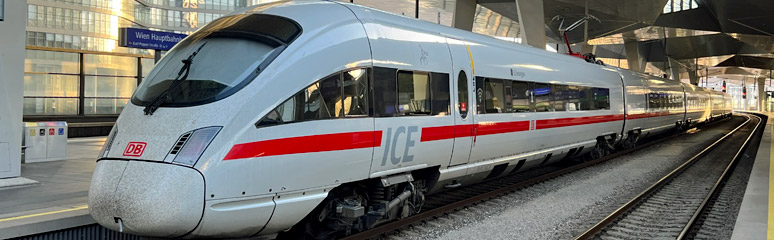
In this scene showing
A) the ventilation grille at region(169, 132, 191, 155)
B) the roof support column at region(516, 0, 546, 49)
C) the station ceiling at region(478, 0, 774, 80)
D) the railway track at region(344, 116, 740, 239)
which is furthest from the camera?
the station ceiling at region(478, 0, 774, 80)

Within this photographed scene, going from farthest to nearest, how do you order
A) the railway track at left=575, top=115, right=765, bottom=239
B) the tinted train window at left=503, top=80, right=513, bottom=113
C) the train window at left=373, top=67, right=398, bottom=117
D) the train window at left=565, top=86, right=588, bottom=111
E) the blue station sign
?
the blue station sign < the train window at left=565, top=86, right=588, bottom=111 < the tinted train window at left=503, top=80, right=513, bottom=113 < the railway track at left=575, top=115, right=765, bottom=239 < the train window at left=373, top=67, right=398, bottom=117

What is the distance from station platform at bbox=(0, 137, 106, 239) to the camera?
6.01 metres

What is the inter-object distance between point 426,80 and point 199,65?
2773 mm

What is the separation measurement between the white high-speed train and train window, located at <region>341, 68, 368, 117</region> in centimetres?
1

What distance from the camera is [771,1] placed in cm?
2603

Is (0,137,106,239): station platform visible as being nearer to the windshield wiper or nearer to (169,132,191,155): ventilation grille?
the windshield wiper

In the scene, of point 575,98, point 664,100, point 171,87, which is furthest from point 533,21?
point 171,87

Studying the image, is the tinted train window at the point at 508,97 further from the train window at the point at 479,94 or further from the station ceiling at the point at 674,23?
the station ceiling at the point at 674,23

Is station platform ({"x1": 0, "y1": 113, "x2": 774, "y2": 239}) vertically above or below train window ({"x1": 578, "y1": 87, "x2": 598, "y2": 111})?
below

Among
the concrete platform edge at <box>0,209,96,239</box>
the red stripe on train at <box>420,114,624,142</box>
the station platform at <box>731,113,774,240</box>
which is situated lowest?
the station platform at <box>731,113,774,240</box>

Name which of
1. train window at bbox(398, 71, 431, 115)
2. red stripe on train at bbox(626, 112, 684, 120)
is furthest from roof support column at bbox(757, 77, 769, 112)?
train window at bbox(398, 71, 431, 115)

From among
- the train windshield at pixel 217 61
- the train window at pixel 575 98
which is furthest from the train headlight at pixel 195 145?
the train window at pixel 575 98

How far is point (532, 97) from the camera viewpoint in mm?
10594

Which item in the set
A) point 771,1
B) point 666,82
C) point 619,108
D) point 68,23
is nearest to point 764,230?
point 619,108
